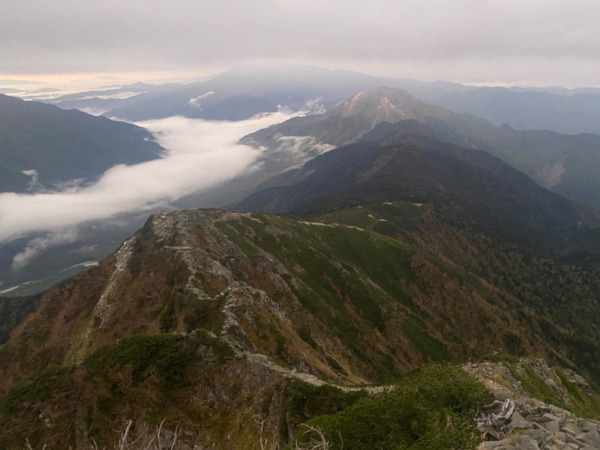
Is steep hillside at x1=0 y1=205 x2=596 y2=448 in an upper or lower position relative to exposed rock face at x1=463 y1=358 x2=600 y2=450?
lower

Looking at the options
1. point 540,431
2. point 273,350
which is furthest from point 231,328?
point 540,431

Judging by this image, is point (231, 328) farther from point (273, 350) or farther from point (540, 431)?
point (540, 431)

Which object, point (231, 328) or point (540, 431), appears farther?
point (231, 328)

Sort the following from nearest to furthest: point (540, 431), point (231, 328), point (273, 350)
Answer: point (540, 431), point (231, 328), point (273, 350)

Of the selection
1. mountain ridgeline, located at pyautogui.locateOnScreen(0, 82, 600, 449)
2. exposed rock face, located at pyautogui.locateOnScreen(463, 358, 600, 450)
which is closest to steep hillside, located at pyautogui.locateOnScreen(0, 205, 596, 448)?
mountain ridgeline, located at pyautogui.locateOnScreen(0, 82, 600, 449)

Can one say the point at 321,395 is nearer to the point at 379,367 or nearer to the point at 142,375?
the point at 142,375

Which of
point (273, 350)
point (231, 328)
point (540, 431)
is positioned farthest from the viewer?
point (273, 350)

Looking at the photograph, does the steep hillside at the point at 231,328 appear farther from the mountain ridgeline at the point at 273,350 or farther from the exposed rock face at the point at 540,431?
the exposed rock face at the point at 540,431

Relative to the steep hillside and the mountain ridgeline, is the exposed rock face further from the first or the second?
the steep hillside
